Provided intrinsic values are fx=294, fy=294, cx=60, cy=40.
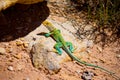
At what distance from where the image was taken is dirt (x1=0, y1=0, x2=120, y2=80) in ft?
12.4

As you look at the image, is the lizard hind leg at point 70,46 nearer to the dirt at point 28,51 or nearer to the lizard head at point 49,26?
the dirt at point 28,51

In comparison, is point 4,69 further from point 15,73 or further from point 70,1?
point 70,1

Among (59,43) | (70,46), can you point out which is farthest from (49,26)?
(70,46)

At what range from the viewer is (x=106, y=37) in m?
4.45

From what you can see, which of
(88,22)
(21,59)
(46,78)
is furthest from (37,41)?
(88,22)

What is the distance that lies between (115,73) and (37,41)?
116 cm

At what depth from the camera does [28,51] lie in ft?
13.1

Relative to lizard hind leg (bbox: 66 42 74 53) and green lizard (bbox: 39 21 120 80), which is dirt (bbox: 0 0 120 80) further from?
lizard hind leg (bbox: 66 42 74 53)

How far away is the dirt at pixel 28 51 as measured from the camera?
377 centimetres

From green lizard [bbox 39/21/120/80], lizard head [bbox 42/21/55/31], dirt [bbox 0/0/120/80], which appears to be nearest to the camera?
dirt [bbox 0/0/120/80]

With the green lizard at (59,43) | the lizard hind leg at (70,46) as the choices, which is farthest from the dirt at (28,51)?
the lizard hind leg at (70,46)

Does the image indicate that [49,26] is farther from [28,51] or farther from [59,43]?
[28,51]

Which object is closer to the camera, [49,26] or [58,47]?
[58,47]

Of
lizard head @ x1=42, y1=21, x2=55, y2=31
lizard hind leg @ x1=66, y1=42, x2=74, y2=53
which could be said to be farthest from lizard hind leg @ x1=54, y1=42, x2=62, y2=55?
lizard head @ x1=42, y1=21, x2=55, y2=31
